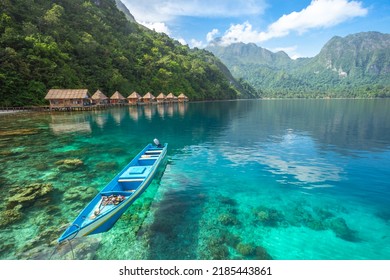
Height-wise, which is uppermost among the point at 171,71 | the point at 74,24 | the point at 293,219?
the point at 74,24

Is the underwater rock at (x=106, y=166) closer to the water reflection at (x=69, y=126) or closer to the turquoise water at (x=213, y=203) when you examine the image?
the turquoise water at (x=213, y=203)

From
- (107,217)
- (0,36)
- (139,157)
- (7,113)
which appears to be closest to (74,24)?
(0,36)

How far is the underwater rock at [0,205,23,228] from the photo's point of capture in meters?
11.1

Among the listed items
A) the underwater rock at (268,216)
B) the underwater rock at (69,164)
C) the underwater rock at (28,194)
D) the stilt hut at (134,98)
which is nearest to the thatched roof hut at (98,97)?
the stilt hut at (134,98)

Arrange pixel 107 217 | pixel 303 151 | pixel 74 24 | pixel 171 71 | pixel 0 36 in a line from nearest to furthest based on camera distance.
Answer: pixel 107 217
pixel 303 151
pixel 0 36
pixel 74 24
pixel 171 71

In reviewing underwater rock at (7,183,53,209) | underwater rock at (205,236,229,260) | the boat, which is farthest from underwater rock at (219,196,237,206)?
underwater rock at (7,183,53,209)

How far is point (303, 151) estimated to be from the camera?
24.9m

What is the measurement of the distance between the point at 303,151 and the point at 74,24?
12272 centimetres

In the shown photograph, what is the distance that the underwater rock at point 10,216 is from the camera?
11133mm

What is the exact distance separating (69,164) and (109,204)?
11.4 metres

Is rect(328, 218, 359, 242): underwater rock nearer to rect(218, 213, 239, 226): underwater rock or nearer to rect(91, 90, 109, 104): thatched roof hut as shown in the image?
rect(218, 213, 239, 226): underwater rock

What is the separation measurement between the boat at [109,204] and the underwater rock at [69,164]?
20.5 feet

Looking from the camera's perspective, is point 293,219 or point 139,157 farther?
point 139,157
